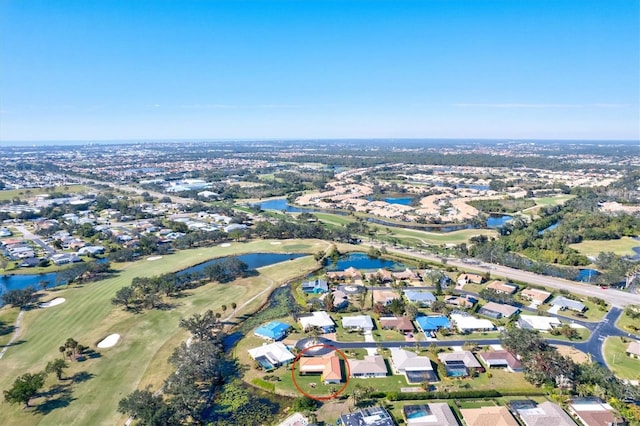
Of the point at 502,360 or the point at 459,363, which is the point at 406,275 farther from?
the point at 459,363

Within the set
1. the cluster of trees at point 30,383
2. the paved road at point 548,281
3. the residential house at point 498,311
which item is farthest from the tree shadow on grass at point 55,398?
the paved road at point 548,281

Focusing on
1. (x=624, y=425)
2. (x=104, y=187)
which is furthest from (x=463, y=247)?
(x=104, y=187)

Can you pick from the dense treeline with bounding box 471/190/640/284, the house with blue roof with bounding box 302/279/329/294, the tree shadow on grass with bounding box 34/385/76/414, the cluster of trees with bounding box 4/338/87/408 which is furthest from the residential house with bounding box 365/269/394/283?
the tree shadow on grass with bounding box 34/385/76/414

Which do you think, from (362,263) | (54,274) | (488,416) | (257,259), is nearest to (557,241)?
(362,263)

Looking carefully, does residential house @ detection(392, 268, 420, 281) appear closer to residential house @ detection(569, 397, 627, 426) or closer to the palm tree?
residential house @ detection(569, 397, 627, 426)

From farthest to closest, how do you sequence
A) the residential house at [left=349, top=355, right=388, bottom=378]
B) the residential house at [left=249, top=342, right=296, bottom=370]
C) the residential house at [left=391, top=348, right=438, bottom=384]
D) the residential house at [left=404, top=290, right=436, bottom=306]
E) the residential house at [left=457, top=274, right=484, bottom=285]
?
the residential house at [left=457, top=274, right=484, bottom=285] < the residential house at [left=404, top=290, right=436, bottom=306] < the residential house at [left=249, top=342, right=296, bottom=370] < the residential house at [left=349, top=355, right=388, bottom=378] < the residential house at [left=391, top=348, right=438, bottom=384]

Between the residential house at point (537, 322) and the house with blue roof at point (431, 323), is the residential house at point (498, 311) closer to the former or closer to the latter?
the residential house at point (537, 322)
